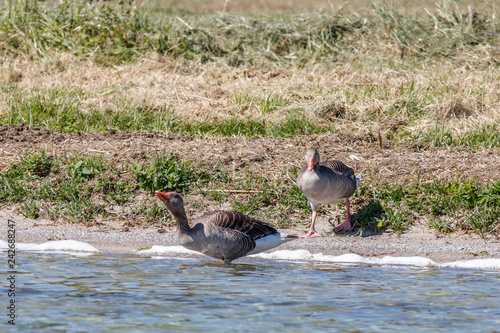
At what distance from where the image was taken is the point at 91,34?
16.2 metres

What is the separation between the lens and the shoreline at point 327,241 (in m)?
7.80

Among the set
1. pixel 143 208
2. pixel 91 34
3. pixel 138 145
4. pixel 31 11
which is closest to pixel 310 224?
pixel 143 208

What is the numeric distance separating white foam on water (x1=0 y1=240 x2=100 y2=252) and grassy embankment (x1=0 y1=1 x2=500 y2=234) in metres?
0.75

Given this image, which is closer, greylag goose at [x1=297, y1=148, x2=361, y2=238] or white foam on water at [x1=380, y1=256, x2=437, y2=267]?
white foam on water at [x1=380, y1=256, x2=437, y2=267]

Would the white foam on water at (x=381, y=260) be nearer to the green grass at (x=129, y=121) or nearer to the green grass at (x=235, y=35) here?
the green grass at (x=129, y=121)

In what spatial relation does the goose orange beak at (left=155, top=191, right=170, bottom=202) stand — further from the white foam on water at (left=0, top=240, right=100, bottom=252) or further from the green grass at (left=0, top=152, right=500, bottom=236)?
the green grass at (left=0, top=152, right=500, bottom=236)

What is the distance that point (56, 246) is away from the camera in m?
8.30

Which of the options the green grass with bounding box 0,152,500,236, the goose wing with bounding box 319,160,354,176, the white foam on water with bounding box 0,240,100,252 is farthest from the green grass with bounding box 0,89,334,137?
the white foam on water with bounding box 0,240,100,252

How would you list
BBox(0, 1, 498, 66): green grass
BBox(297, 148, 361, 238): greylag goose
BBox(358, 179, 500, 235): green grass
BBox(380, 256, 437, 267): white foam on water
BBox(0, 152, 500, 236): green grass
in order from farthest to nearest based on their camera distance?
1. BBox(0, 1, 498, 66): green grass
2. BBox(0, 152, 500, 236): green grass
3. BBox(358, 179, 500, 235): green grass
4. BBox(297, 148, 361, 238): greylag goose
5. BBox(380, 256, 437, 267): white foam on water

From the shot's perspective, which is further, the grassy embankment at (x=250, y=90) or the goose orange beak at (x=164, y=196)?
the grassy embankment at (x=250, y=90)

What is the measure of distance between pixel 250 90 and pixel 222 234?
678 cm

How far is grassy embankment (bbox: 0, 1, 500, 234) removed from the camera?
912cm

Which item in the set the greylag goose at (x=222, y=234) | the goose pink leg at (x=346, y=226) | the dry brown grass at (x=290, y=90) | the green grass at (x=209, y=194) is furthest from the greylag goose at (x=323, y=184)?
the dry brown grass at (x=290, y=90)

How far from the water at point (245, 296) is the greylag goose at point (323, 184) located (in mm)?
886
